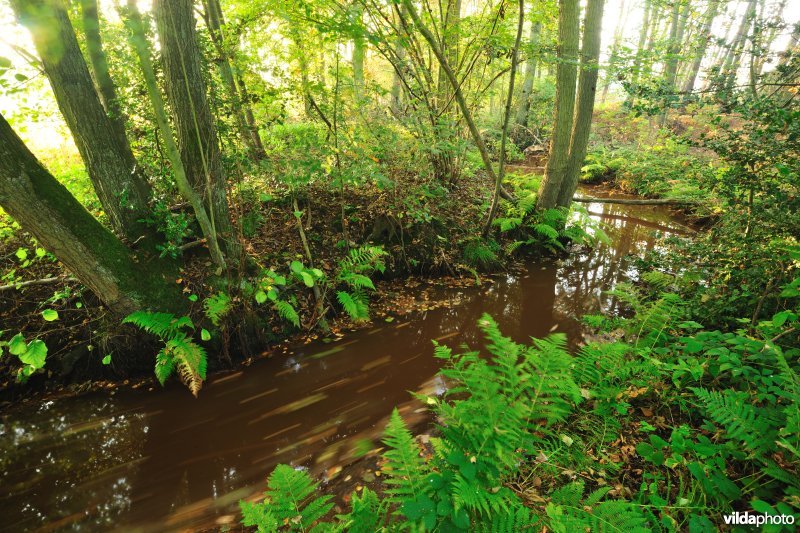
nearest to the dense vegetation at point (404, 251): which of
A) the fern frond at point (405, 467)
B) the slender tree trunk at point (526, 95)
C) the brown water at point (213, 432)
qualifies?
the fern frond at point (405, 467)

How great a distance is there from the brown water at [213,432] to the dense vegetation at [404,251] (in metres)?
0.40

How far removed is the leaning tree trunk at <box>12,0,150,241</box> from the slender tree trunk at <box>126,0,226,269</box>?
0.63 metres

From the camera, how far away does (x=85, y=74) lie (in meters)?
3.95

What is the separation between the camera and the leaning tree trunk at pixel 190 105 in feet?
13.1

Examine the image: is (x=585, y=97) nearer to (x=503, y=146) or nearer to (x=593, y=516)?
(x=503, y=146)

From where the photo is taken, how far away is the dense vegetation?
216cm

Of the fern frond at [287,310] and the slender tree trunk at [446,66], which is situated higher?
the slender tree trunk at [446,66]

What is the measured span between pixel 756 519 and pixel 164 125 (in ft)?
17.8

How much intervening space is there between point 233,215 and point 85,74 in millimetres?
2365

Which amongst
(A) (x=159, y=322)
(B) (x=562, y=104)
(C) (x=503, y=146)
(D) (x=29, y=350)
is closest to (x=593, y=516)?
(A) (x=159, y=322)

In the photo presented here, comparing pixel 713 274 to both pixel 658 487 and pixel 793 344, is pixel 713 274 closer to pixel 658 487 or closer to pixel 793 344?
pixel 793 344

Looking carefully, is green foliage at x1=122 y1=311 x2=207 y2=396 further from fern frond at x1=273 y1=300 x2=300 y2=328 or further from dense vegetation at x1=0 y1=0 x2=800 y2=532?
fern frond at x1=273 y1=300 x2=300 y2=328

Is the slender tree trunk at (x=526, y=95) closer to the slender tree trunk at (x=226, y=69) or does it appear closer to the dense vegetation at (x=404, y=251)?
the dense vegetation at (x=404, y=251)

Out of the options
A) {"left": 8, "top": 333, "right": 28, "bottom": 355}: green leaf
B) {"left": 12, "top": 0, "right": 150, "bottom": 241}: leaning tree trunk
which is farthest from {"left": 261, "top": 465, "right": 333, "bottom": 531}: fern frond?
{"left": 12, "top": 0, "right": 150, "bottom": 241}: leaning tree trunk
